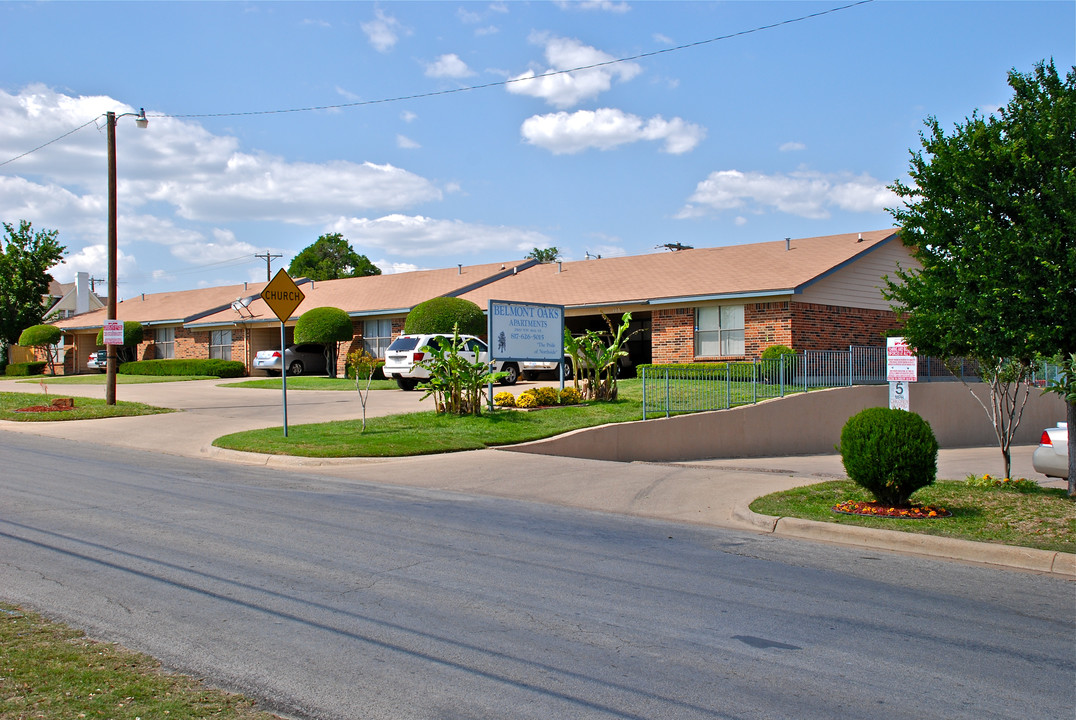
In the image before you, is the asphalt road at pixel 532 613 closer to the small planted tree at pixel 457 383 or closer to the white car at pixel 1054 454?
the white car at pixel 1054 454

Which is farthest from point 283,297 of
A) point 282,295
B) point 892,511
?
point 892,511

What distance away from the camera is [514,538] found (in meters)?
8.44

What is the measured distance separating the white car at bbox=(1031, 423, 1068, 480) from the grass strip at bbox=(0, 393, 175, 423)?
18.8 meters

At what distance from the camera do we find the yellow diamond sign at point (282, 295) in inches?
615

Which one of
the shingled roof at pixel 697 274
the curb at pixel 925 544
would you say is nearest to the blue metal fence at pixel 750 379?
the shingled roof at pixel 697 274

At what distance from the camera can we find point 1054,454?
13.1 m

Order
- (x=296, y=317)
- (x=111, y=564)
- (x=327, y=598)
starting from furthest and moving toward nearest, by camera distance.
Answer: (x=296, y=317), (x=111, y=564), (x=327, y=598)

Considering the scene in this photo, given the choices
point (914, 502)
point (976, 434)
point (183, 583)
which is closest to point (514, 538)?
point (183, 583)

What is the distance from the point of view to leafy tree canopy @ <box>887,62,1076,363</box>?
31.7 ft

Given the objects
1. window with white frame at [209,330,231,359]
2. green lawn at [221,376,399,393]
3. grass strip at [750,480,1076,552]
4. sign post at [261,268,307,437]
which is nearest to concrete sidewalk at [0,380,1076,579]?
grass strip at [750,480,1076,552]

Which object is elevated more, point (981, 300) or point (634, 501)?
point (981, 300)

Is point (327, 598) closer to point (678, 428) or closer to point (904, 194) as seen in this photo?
point (904, 194)

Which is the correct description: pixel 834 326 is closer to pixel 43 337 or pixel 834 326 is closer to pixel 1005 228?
pixel 1005 228

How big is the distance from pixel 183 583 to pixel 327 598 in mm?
1165
